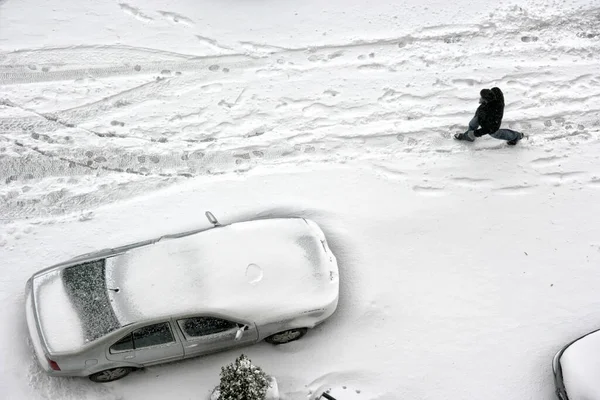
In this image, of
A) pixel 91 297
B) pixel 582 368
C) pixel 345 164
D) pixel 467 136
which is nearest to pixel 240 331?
pixel 91 297

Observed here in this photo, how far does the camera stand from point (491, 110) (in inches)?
282

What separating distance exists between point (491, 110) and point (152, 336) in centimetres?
523

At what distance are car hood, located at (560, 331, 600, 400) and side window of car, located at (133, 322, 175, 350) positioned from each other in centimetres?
440

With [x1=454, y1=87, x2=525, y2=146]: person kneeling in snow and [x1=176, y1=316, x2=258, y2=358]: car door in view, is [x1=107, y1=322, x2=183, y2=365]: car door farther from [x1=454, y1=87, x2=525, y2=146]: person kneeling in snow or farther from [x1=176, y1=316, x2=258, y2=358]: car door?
[x1=454, y1=87, x2=525, y2=146]: person kneeling in snow

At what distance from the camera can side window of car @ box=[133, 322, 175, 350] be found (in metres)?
5.68

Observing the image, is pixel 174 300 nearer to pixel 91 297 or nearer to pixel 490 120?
pixel 91 297

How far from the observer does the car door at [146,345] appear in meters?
5.67

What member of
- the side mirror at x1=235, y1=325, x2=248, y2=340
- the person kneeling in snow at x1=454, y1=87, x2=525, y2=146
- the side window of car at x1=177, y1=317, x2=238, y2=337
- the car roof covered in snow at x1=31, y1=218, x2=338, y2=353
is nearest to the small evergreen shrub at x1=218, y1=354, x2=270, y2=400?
the side mirror at x1=235, y1=325, x2=248, y2=340

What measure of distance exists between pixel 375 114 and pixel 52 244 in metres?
4.95

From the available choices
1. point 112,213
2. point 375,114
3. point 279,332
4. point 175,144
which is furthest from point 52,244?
point 375,114

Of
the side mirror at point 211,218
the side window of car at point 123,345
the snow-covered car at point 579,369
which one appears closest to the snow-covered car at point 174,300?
the side window of car at point 123,345

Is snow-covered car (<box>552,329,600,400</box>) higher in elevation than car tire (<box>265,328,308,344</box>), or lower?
lower

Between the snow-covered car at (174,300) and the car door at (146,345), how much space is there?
0.01 m

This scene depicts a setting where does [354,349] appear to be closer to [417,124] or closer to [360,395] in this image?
[360,395]
